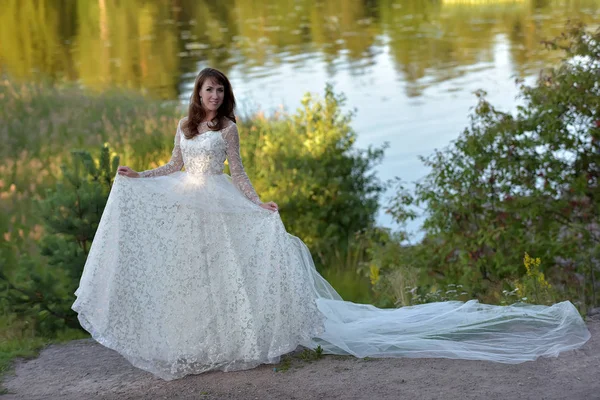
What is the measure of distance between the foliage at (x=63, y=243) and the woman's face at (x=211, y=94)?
2096 millimetres

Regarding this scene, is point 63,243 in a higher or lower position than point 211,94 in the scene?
lower

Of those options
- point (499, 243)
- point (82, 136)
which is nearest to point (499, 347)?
point (499, 243)

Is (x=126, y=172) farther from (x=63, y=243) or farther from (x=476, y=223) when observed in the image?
(x=476, y=223)

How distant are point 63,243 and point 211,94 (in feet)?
8.19

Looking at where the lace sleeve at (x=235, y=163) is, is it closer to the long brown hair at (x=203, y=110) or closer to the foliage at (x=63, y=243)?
the long brown hair at (x=203, y=110)

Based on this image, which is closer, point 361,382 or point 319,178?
point 361,382

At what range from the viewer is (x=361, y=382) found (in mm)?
5070

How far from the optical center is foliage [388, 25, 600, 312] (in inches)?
322

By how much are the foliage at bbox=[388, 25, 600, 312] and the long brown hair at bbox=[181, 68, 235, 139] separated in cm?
343

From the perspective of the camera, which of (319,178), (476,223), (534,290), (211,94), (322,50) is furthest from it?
(322,50)

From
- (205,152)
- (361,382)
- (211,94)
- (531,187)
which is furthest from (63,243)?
(531,187)

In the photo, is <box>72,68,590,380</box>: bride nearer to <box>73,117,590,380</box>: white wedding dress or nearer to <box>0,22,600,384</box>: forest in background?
<box>73,117,590,380</box>: white wedding dress

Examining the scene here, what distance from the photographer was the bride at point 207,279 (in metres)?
5.31

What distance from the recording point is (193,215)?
5.42 metres
